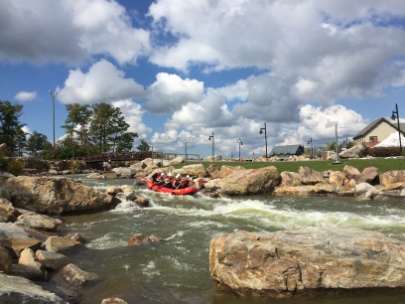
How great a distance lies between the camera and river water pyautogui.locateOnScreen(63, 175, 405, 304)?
250 inches

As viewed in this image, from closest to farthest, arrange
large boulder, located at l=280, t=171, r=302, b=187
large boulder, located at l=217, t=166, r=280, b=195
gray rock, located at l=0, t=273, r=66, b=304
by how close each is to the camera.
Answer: gray rock, located at l=0, t=273, r=66, b=304 → large boulder, located at l=217, t=166, r=280, b=195 → large boulder, located at l=280, t=171, r=302, b=187

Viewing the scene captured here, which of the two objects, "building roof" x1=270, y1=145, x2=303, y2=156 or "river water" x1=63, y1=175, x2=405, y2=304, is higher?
"building roof" x1=270, y1=145, x2=303, y2=156

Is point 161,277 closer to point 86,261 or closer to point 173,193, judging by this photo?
point 86,261

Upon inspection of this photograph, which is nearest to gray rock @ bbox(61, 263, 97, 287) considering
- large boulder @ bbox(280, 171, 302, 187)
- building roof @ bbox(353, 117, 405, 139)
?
large boulder @ bbox(280, 171, 302, 187)

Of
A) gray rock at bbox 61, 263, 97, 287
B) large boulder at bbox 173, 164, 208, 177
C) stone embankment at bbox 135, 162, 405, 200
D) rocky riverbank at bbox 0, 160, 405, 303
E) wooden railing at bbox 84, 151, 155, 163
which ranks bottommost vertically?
gray rock at bbox 61, 263, 97, 287

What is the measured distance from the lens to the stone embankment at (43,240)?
4996 mm

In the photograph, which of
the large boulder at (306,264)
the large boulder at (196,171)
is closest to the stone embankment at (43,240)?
the large boulder at (306,264)

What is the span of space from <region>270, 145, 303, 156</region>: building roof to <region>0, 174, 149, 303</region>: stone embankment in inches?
2193

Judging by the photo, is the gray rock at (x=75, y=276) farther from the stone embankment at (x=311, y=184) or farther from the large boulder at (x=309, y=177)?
the large boulder at (x=309, y=177)

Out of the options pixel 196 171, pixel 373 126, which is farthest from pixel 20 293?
pixel 373 126

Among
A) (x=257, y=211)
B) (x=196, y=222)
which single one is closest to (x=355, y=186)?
(x=257, y=211)

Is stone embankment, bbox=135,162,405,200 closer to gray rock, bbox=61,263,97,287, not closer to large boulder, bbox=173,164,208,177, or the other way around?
large boulder, bbox=173,164,208,177

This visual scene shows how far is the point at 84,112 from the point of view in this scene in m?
74.2

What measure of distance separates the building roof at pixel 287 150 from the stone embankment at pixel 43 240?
55.7m
